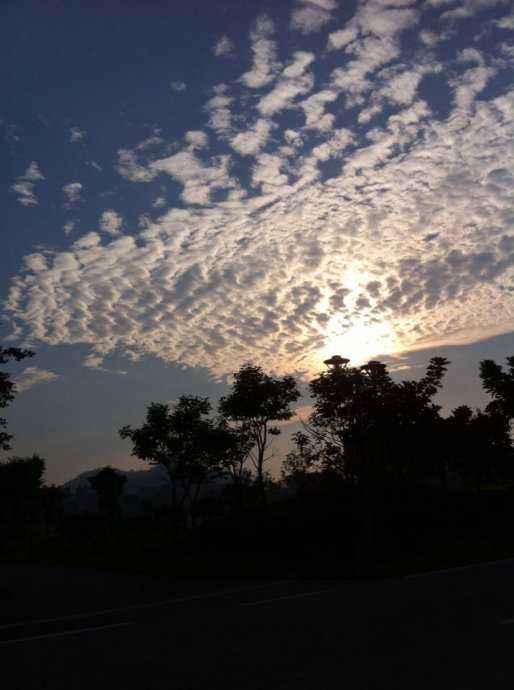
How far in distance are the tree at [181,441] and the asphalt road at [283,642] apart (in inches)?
1080

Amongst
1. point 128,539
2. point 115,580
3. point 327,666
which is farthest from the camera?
point 128,539

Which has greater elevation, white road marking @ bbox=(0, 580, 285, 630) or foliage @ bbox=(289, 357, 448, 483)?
foliage @ bbox=(289, 357, 448, 483)

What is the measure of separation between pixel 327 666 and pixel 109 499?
226 ft

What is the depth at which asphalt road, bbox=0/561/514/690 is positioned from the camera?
647 cm

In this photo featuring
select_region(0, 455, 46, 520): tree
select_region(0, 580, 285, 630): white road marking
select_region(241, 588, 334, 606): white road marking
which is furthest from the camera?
select_region(0, 455, 46, 520): tree

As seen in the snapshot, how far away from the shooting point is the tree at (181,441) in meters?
40.8

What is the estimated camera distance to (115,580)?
19922 mm

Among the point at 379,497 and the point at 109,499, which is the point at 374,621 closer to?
the point at 379,497

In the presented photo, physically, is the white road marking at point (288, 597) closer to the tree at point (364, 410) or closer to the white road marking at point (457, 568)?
the white road marking at point (457, 568)

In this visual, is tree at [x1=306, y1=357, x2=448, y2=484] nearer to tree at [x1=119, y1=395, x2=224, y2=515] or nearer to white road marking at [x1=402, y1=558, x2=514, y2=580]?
white road marking at [x1=402, y1=558, x2=514, y2=580]

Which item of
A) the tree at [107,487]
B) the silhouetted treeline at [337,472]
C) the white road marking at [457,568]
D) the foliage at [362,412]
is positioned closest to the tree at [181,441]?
the silhouetted treeline at [337,472]

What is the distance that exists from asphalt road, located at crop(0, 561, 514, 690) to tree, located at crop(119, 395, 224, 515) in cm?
2744

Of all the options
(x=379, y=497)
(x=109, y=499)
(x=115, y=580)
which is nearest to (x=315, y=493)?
(x=379, y=497)

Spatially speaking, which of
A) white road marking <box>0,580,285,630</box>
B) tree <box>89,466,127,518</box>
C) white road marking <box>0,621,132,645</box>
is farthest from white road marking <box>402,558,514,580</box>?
tree <box>89,466,127,518</box>
